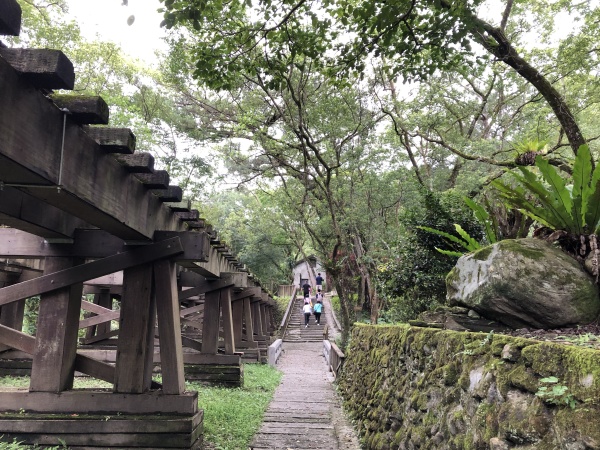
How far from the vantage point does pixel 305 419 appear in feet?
22.5

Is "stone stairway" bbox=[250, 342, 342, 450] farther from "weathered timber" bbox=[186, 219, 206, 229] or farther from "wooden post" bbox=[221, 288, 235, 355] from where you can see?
"weathered timber" bbox=[186, 219, 206, 229]

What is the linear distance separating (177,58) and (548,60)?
9.24m

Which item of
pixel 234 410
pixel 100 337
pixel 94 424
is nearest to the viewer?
pixel 94 424

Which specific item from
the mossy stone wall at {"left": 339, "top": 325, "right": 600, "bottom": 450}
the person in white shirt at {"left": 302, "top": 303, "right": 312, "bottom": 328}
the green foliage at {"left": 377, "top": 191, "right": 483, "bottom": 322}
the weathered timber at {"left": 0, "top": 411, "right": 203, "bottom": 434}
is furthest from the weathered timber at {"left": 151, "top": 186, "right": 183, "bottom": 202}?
the person in white shirt at {"left": 302, "top": 303, "right": 312, "bottom": 328}

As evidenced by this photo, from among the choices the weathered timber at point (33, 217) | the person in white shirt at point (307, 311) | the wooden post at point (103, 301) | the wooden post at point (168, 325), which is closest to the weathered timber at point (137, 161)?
the weathered timber at point (33, 217)

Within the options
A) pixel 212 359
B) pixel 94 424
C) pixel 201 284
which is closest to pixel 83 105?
pixel 94 424

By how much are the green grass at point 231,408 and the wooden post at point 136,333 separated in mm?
864

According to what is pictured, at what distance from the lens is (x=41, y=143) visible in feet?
8.14

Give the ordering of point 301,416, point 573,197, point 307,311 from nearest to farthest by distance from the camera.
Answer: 1. point 573,197
2. point 301,416
3. point 307,311

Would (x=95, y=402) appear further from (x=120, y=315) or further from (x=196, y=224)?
(x=196, y=224)

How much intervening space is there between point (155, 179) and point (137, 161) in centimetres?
49

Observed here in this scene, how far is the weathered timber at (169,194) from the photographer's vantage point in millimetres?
4504

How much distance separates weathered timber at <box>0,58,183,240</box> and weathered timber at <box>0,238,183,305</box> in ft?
1.74

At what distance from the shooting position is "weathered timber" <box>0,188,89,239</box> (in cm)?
373
